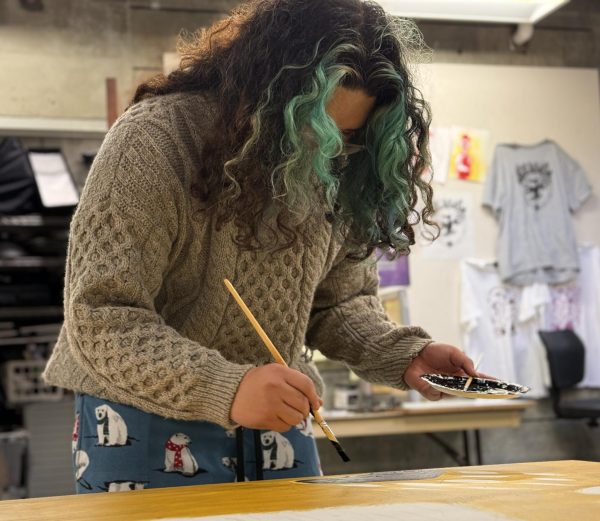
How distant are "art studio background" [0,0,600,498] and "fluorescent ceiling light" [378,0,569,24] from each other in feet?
1.20

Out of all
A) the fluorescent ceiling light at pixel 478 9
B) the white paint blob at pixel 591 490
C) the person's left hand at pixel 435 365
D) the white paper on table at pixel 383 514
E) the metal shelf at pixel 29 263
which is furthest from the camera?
the fluorescent ceiling light at pixel 478 9

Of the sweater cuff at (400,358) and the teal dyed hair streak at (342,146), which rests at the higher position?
the teal dyed hair streak at (342,146)

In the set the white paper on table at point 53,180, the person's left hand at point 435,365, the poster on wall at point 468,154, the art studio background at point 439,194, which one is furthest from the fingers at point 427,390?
the poster on wall at point 468,154

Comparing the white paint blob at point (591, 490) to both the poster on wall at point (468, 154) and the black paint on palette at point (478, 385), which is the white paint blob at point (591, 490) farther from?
the poster on wall at point (468, 154)

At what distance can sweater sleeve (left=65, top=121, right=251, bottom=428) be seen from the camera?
3.26 feet

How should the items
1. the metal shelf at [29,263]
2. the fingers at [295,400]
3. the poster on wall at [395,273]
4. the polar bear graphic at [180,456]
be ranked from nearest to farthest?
the fingers at [295,400]
the polar bear graphic at [180,456]
the metal shelf at [29,263]
the poster on wall at [395,273]

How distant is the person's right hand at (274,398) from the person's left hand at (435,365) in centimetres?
36

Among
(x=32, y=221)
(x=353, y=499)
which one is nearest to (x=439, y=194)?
(x=32, y=221)

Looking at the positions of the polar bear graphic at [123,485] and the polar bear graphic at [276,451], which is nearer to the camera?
the polar bear graphic at [123,485]

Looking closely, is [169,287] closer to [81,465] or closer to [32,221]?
[81,465]

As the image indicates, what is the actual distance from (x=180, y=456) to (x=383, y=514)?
481 millimetres

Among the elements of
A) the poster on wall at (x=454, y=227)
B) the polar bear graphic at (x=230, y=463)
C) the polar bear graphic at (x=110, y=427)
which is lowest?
the polar bear graphic at (x=230, y=463)

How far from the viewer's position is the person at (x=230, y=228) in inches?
40.6

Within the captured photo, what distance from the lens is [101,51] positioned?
16.0 ft
